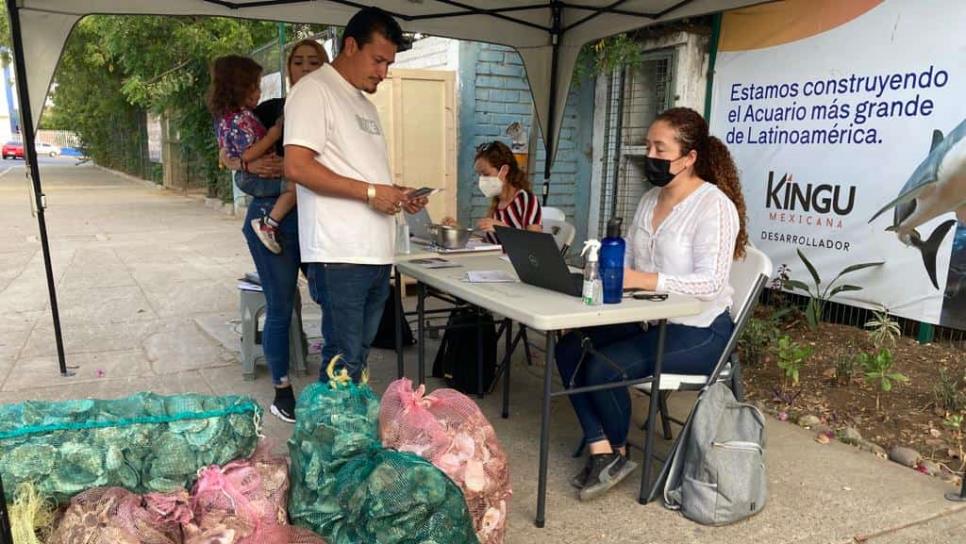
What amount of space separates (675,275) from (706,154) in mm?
531

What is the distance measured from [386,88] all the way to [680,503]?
442 centimetres

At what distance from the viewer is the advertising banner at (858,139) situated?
3.89m

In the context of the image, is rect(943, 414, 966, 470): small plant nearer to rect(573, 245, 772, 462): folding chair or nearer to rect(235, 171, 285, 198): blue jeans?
rect(573, 245, 772, 462): folding chair

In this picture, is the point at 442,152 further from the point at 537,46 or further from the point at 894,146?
the point at 894,146

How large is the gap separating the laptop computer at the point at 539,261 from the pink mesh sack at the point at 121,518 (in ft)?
4.60

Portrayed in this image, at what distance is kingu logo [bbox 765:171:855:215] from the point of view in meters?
4.38

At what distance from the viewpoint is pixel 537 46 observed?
511 centimetres

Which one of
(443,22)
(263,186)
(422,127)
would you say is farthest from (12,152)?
(263,186)

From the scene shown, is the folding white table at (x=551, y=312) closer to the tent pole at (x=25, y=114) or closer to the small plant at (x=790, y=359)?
the small plant at (x=790, y=359)

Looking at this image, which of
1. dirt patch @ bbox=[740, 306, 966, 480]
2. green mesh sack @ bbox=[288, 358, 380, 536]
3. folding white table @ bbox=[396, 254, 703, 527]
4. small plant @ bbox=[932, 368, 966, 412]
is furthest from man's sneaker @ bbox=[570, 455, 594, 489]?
small plant @ bbox=[932, 368, 966, 412]

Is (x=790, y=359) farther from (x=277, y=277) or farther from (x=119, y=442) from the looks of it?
(x=119, y=442)

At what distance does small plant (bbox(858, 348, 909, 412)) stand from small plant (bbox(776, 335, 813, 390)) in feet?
0.95

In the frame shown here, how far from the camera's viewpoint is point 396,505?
1864 mm

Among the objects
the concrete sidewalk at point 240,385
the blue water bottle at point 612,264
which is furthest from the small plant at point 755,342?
the blue water bottle at point 612,264
